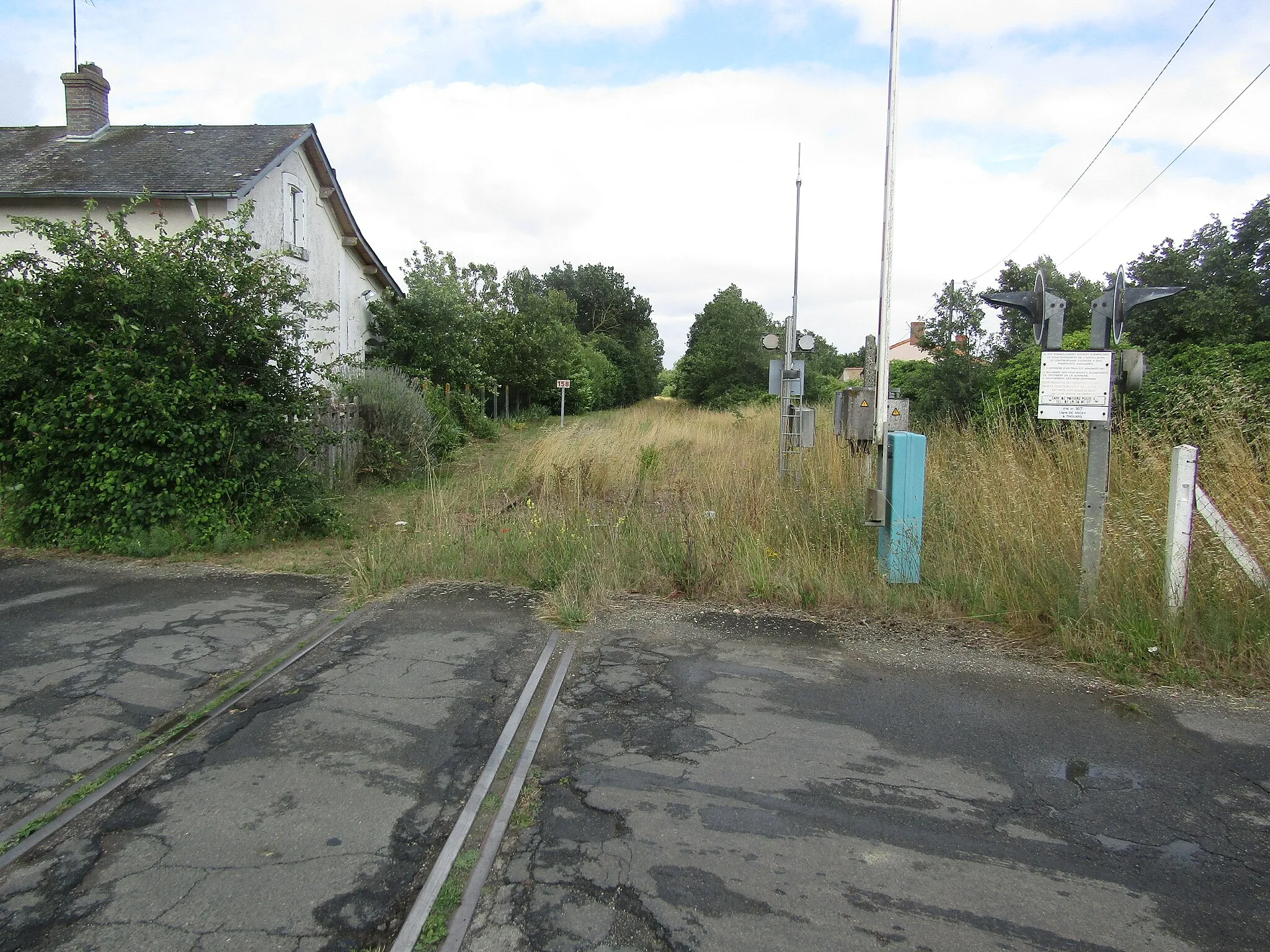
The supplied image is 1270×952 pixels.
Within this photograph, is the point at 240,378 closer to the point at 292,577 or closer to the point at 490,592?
the point at 292,577

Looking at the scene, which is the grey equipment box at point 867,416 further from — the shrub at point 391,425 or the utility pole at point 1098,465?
the shrub at point 391,425

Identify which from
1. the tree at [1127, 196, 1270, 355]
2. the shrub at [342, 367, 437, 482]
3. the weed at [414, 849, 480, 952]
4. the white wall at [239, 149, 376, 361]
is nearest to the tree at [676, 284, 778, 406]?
the white wall at [239, 149, 376, 361]

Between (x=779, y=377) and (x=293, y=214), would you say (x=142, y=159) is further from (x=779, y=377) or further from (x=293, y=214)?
(x=779, y=377)

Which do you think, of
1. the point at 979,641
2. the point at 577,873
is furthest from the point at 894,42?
the point at 577,873

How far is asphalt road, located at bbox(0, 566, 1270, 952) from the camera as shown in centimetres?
279

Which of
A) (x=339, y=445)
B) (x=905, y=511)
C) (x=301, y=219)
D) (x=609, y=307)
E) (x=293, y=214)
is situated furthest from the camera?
(x=609, y=307)

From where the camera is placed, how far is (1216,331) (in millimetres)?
14922

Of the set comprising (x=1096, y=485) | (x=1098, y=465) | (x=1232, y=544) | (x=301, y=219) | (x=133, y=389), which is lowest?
(x=1232, y=544)

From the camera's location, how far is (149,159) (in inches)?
679

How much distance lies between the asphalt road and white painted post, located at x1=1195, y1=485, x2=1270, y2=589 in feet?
4.18

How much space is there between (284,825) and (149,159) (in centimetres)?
1820

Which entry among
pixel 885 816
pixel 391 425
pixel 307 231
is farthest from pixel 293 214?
pixel 885 816

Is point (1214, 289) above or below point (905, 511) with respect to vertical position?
above

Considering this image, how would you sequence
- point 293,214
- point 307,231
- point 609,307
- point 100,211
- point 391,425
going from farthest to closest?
point 609,307, point 307,231, point 293,214, point 100,211, point 391,425
